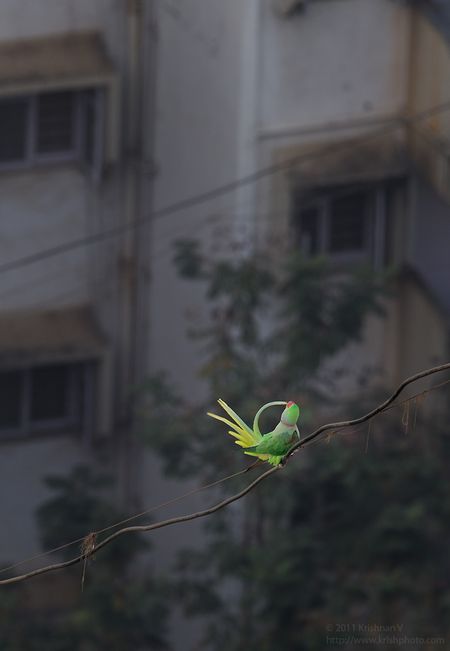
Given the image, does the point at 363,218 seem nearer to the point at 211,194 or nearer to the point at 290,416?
the point at 211,194

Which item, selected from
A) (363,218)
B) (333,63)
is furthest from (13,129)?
(363,218)

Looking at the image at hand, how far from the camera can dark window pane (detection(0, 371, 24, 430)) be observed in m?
12.6

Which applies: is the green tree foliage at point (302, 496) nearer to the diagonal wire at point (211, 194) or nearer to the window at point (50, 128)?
the diagonal wire at point (211, 194)

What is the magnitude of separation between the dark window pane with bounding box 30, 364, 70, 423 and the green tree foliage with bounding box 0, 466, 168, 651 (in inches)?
50.2

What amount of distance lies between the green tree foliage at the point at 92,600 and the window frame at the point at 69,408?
119 centimetres

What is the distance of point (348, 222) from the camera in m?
12.6

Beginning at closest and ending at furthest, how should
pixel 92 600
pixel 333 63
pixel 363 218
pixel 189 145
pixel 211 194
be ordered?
pixel 92 600 < pixel 333 63 < pixel 211 194 < pixel 363 218 < pixel 189 145

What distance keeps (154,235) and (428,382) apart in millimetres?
2764

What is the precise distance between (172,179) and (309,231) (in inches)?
56.7

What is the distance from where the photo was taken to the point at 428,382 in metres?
12.3

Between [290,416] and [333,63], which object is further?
[333,63]

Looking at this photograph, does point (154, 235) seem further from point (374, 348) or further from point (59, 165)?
point (374, 348)

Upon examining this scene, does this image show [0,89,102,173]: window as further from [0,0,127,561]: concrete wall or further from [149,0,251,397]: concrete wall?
[149,0,251,397]: concrete wall

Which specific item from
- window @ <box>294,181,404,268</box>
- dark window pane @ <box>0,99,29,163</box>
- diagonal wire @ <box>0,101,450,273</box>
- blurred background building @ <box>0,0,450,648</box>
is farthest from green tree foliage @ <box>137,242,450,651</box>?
dark window pane @ <box>0,99,29,163</box>
